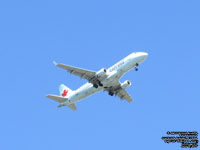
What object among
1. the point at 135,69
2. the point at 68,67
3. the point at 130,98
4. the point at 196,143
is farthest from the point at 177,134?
the point at 130,98

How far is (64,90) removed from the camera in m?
90.1

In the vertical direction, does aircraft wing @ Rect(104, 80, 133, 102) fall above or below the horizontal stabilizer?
above

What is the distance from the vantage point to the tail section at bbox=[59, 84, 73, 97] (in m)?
87.9

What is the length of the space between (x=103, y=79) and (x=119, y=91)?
8.49 meters

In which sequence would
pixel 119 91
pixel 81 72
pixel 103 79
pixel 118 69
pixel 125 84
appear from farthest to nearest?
pixel 119 91
pixel 125 84
pixel 103 79
pixel 81 72
pixel 118 69

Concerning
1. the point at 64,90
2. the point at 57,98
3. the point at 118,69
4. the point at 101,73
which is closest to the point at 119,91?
the point at 118,69

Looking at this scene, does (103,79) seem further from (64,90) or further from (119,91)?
(64,90)

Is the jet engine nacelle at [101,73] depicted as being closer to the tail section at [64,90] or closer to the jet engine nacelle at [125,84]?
the jet engine nacelle at [125,84]

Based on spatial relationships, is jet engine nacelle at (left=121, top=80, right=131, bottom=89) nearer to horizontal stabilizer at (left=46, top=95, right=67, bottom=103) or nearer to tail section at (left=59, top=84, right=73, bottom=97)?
tail section at (left=59, top=84, right=73, bottom=97)

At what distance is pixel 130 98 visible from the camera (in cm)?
8900

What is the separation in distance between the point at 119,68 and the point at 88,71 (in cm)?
552

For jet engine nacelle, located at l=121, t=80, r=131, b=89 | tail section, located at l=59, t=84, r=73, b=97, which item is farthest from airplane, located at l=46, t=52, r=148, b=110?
tail section, located at l=59, t=84, r=73, b=97

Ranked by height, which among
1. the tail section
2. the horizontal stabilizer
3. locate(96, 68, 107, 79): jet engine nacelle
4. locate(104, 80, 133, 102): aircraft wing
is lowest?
locate(96, 68, 107, 79): jet engine nacelle

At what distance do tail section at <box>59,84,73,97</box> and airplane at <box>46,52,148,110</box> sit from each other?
1804 mm
